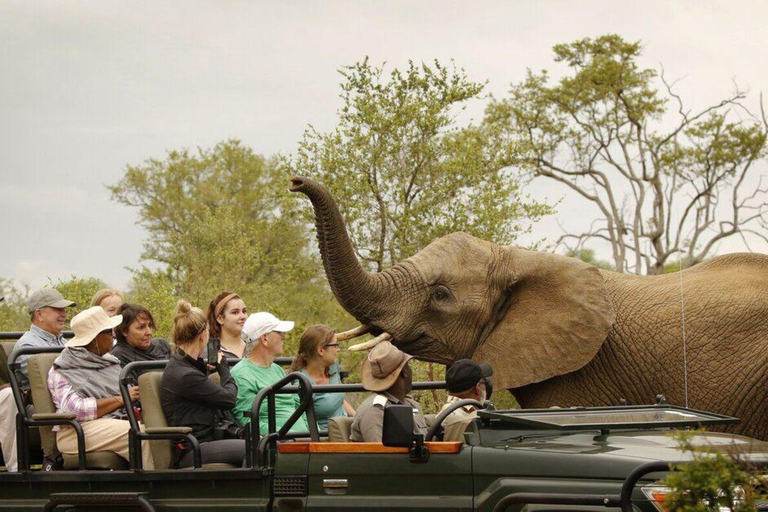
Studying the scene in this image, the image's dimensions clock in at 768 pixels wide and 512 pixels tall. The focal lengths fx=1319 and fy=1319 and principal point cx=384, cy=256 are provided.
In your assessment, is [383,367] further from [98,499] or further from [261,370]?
[98,499]

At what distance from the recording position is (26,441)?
6.88m

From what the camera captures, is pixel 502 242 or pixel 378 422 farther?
pixel 502 242

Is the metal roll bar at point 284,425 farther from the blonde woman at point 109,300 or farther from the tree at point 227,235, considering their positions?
the tree at point 227,235

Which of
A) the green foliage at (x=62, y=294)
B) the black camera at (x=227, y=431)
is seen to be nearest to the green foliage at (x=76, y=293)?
the green foliage at (x=62, y=294)

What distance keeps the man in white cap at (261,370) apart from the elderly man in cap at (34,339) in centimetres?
131

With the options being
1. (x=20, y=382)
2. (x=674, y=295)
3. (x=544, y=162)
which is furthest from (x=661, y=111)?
(x=20, y=382)

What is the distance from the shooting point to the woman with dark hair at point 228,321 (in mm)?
8086

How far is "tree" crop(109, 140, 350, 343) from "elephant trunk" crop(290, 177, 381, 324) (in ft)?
30.8

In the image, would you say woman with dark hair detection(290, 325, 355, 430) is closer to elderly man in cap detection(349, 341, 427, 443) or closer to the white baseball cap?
the white baseball cap

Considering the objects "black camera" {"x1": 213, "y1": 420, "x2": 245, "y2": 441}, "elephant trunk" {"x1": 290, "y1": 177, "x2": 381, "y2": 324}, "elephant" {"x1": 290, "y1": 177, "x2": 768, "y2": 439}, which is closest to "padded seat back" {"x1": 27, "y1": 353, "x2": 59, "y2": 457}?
"black camera" {"x1": 213, "y1": 420, "x2": 245, "y2": 441}

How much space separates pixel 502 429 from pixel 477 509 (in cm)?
38

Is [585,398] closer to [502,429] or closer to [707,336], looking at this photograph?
[707,336]

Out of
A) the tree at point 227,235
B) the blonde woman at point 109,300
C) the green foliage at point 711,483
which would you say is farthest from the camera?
the tree at point 227,235

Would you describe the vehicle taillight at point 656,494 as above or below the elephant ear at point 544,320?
below
